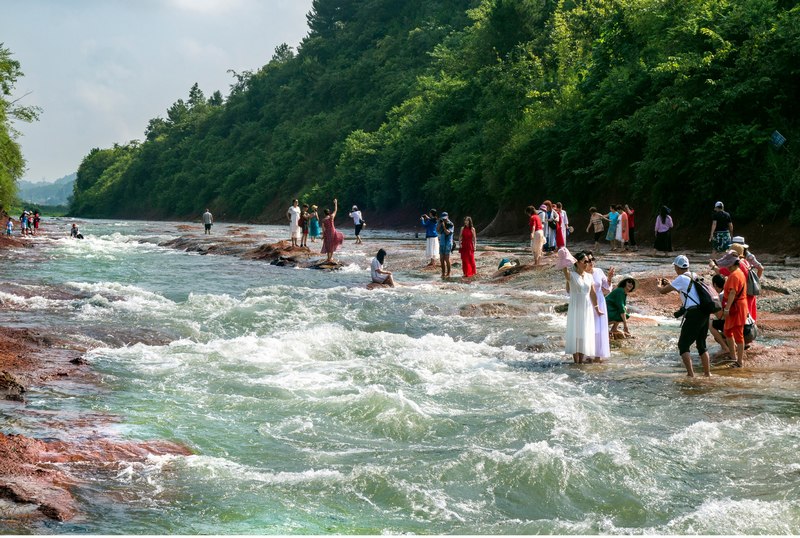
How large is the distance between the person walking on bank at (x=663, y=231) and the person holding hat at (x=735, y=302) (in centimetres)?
1528


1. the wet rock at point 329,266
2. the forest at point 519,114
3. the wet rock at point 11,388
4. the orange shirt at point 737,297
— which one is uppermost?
the forest at point 519,114

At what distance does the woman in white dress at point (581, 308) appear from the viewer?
1245 centimetres

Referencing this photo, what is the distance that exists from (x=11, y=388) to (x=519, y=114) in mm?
39625

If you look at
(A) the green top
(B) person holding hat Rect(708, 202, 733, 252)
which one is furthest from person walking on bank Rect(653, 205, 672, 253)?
(A) the green top

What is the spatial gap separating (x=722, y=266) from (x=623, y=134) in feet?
79.5

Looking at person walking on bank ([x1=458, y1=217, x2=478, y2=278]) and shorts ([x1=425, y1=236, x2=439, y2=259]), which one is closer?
person walking on bank ([x1=458, y1=217, x2=478, y2=278])

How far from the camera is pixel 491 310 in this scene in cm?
1798

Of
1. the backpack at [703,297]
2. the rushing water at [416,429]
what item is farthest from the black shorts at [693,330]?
the rushing water at [416,429]

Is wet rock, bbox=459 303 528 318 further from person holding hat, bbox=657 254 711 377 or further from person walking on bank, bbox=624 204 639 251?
person walking on bank, bbox=624 204 639 251

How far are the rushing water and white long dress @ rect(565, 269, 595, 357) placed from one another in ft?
1.01

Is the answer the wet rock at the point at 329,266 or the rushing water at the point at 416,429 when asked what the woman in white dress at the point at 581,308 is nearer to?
the rushing water at the point at 416,429

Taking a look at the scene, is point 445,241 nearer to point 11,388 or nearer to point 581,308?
point 581,308

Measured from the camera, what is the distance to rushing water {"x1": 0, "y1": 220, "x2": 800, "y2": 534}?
7281mm

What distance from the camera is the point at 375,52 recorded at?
94938 mm
